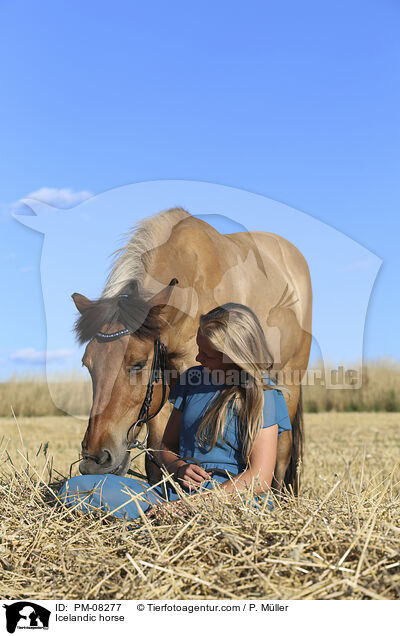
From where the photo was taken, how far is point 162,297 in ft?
12.2

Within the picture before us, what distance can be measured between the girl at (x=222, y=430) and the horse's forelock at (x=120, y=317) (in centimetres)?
61

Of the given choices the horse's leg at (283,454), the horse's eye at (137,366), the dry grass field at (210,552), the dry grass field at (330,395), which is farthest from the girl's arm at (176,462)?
the dry grass field at (330,395)

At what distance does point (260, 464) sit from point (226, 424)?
271 millimetres

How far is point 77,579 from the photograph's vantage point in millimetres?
2434

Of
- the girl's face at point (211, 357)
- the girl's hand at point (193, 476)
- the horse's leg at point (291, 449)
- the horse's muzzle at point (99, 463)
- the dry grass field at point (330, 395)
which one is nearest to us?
the girl's hand at point (193, 476)

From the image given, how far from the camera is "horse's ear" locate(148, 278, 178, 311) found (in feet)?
12.0

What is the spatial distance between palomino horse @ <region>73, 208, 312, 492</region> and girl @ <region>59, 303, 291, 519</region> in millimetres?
362

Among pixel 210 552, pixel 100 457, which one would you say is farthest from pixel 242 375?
pixel 100 457

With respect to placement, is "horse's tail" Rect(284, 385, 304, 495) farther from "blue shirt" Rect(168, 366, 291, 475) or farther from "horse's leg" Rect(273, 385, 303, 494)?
"blue shirt" Rect(168, 366, 291, 475)

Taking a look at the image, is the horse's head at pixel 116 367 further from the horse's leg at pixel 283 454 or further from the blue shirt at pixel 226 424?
the horse's leg at pixel 283 454

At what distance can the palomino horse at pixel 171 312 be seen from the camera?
342cm

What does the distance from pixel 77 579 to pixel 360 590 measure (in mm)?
1175

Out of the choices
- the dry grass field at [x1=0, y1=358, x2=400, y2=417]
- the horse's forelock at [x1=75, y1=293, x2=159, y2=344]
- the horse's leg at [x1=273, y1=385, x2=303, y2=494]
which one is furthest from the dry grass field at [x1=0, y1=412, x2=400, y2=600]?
the dry grass field at [x1=0, y1=358, x2=400, y2=417]
